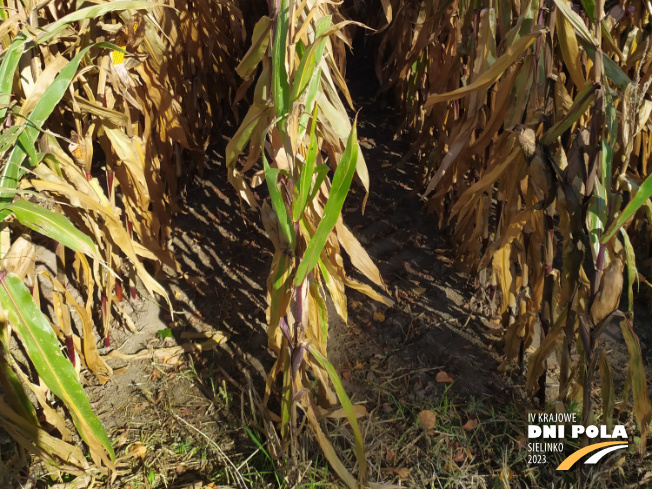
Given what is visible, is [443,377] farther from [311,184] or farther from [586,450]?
[311,184]

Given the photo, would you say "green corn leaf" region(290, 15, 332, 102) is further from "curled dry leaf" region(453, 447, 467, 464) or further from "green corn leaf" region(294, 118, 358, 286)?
"curled dry leaf" region(453, 447, 467, 464)

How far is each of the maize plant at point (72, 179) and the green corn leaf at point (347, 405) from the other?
14.6 inches

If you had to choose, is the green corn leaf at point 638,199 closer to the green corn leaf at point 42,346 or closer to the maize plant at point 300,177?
the maize plant at point 300,177

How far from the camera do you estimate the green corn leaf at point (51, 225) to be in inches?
36.5

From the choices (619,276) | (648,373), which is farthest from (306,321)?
(648,373)

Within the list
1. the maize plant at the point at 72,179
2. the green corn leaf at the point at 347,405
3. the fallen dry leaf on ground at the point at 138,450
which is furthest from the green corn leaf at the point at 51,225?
the fallen dry leaf on ground at the point at 138,450

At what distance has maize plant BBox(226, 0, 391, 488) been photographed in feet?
3.31

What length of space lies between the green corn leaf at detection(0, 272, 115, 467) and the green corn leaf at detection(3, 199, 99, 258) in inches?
5.2

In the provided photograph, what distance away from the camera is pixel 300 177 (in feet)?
3.44

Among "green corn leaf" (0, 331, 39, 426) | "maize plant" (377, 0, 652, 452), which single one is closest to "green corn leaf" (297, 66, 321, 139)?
"maize plant" (377, 0, 652, 452)

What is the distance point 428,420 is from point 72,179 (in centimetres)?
109

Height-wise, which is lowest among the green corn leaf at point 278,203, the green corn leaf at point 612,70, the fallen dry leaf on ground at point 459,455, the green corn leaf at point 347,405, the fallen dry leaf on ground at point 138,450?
the fallen dry leaf on ground at point 459,455

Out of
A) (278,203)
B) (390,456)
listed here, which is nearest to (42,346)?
(278,203)

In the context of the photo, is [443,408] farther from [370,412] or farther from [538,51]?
[538,51]
